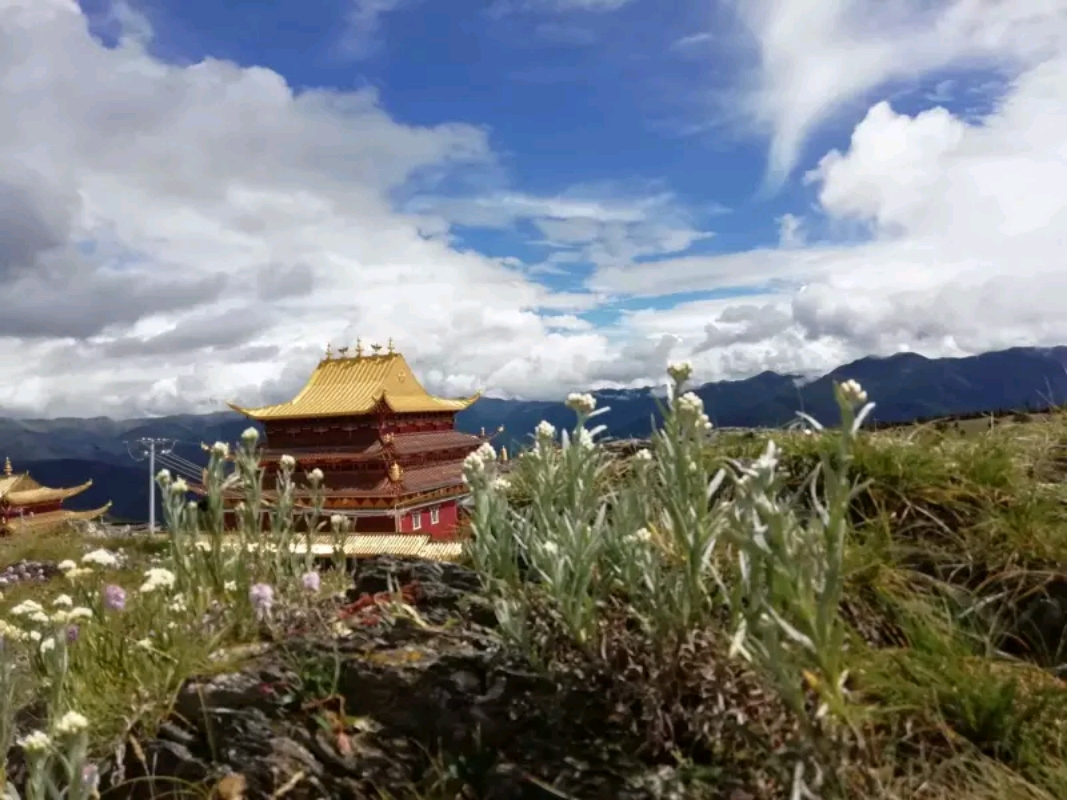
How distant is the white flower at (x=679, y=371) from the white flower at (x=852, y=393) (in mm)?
626

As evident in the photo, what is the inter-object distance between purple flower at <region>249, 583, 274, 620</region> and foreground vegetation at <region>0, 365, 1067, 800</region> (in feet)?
0.03

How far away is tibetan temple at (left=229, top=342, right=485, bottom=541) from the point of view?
2645cm

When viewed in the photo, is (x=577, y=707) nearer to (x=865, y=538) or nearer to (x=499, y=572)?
(x=499, y=572)

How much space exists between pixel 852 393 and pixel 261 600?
2.12 meters

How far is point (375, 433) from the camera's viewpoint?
2797 cm

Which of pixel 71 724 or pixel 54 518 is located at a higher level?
pixel 71 724

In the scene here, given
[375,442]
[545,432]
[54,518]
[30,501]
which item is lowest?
[54,518]

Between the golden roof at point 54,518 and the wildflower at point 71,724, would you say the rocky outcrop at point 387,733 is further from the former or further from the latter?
the golden roof at point 54,518

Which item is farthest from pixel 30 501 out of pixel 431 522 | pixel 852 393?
pixel 852 393

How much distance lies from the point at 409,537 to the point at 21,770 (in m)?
20.4

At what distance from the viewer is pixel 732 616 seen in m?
2.17

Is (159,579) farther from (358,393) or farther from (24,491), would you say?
(24,491)

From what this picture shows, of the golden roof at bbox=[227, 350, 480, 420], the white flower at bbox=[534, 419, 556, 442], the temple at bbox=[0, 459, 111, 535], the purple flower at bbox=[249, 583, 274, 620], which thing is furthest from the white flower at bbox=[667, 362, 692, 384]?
the temple at bbox=[0, 459, 111, 535]

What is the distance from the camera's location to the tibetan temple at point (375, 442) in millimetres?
26453
